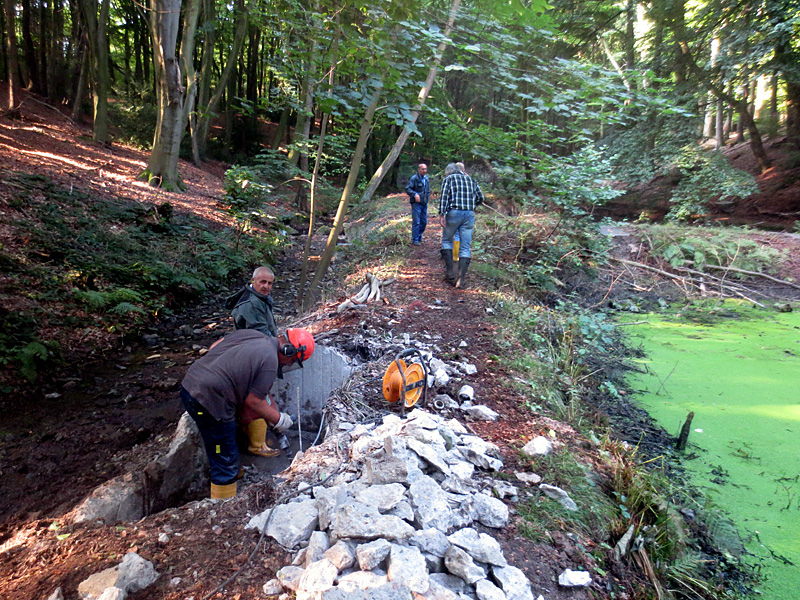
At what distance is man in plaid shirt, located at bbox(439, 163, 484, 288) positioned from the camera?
6.32 meters

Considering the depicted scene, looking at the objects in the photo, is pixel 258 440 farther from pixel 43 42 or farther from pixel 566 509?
pixel 43 42

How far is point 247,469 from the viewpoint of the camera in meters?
3.89

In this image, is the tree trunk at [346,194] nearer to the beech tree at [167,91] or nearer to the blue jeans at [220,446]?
the blue jeans at [220,446]

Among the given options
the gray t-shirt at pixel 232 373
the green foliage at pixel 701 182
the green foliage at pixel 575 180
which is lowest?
the gray t-shirt at pixel 232 373

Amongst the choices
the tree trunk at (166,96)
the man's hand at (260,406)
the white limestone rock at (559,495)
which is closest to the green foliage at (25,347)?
the man's hand at (260,406)

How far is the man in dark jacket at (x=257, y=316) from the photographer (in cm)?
395

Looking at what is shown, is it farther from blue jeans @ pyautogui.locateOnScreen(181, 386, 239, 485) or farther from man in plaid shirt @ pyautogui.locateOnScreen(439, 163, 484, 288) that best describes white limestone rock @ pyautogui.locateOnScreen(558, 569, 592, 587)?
man in plaid shirt @ pyautogui.locateOnScreen(439, 163, 484, 288)

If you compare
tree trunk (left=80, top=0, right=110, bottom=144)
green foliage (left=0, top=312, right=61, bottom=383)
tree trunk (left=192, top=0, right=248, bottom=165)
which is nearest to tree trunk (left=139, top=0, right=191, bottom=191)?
tree trunk (left=80, top=0, right=110, bottom=144)

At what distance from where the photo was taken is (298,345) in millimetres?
3602

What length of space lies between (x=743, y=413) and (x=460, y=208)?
4011 millimetres

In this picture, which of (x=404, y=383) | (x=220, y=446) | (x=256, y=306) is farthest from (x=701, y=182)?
(x=220, y=446)

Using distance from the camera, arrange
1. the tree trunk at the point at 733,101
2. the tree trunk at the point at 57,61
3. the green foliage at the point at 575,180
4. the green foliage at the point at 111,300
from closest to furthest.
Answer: the green foliage at the point at 111,300, the green foliage at the point at 575,180, the tree trunk at the point at 733,101, the tree trunk at the point at 57,61

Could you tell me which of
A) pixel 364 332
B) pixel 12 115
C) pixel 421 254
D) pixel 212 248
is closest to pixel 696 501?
pixel 364 332

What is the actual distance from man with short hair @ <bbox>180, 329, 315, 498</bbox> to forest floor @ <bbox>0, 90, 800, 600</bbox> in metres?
0.28
